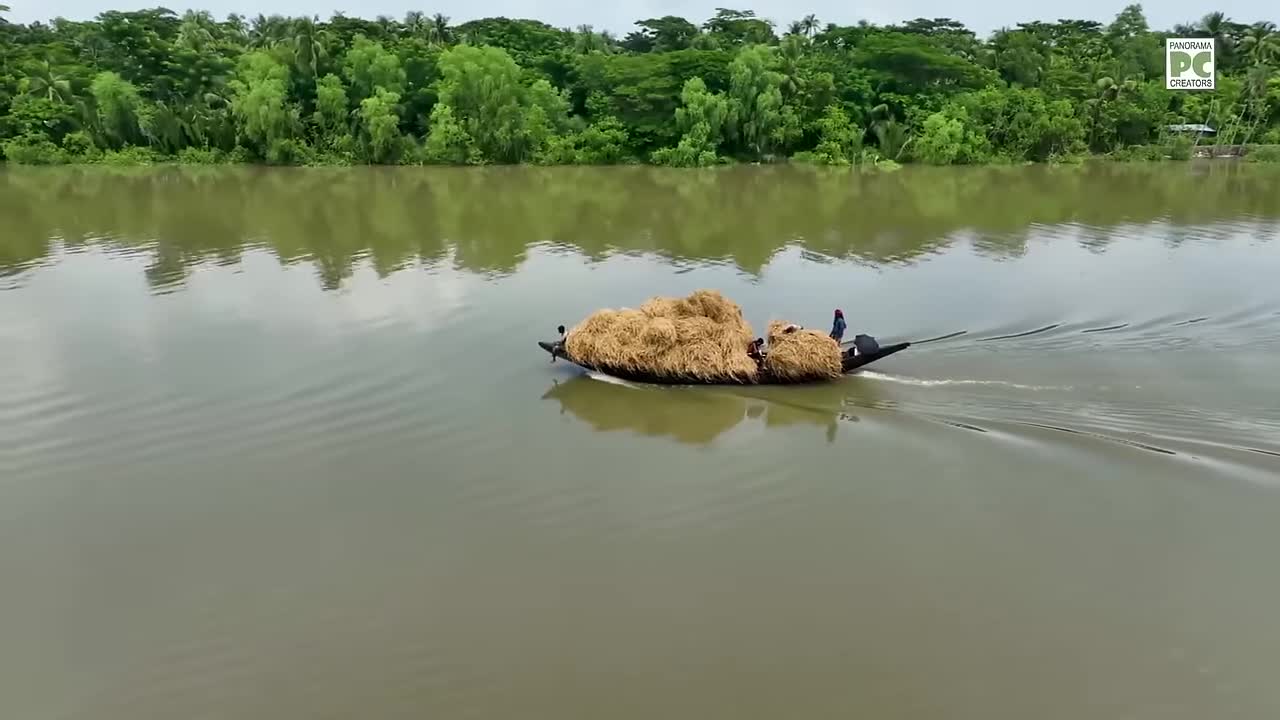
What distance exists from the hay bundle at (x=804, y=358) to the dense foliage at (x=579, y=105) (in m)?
38.7

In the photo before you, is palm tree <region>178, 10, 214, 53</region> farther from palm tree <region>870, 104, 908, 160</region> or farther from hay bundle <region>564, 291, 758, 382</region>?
hay bundle <region>564, 291, 758, 382</region>

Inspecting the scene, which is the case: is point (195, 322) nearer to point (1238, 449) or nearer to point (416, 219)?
point (416, 219)

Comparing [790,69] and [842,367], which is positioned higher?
[790,69]

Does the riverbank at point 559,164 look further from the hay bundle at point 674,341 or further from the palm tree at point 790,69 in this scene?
the hay bundle at point 674,341

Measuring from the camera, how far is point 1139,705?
597 cm

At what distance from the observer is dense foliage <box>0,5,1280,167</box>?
49156 mm

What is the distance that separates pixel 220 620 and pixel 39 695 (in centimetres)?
129

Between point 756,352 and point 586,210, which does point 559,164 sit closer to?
point 586,210

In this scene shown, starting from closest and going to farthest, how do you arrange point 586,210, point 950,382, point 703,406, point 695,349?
point 703,406, point 950,382, point 695,349, point 586,210

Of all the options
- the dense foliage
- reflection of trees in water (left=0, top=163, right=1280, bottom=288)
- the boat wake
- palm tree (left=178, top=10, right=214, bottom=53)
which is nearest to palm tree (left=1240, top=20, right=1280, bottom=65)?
the dense foliage

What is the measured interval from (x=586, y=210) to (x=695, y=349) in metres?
20.9

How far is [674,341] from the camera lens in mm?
12164

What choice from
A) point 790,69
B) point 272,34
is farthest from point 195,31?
point 790,69

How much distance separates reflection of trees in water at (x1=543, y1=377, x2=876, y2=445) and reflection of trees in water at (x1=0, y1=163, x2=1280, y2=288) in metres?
9.25
